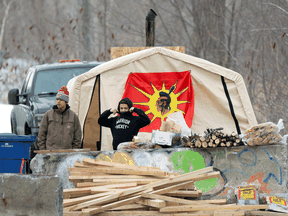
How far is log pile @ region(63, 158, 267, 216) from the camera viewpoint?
5.58 metres

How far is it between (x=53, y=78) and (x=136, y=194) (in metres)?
5.66

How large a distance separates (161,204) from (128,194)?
53cm

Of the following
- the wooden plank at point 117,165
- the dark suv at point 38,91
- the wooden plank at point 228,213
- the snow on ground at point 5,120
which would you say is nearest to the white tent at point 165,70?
the dark suv at point 38,91

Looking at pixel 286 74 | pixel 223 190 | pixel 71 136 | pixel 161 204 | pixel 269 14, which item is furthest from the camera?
pixel 269 14

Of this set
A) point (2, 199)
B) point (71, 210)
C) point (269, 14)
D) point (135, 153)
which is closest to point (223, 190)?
point (135, 153)

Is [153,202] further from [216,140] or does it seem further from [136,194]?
[216,140]

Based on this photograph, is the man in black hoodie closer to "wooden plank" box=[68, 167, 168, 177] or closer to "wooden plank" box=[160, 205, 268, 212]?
"wooden plank" box=[68, 167, 168, 177]

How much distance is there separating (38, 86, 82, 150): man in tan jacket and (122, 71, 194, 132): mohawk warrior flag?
1706 millimetres

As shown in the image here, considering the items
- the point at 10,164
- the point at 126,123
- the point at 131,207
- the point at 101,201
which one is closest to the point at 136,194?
the point at 131,207

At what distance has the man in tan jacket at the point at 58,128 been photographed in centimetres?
776

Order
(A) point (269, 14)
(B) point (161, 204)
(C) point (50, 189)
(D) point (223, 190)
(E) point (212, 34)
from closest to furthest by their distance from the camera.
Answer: (C) point (50, 189) → (B) point (161, 204) → (D) point (223, 190) → (A) point (269, 14) → (E) point (212, 34)

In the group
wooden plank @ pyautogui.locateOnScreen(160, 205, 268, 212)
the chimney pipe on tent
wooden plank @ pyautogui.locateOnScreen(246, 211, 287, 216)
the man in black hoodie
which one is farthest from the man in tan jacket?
the chimney pipe on tent

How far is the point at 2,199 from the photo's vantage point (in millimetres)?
4594

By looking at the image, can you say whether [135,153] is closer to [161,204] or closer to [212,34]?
[161,204]
